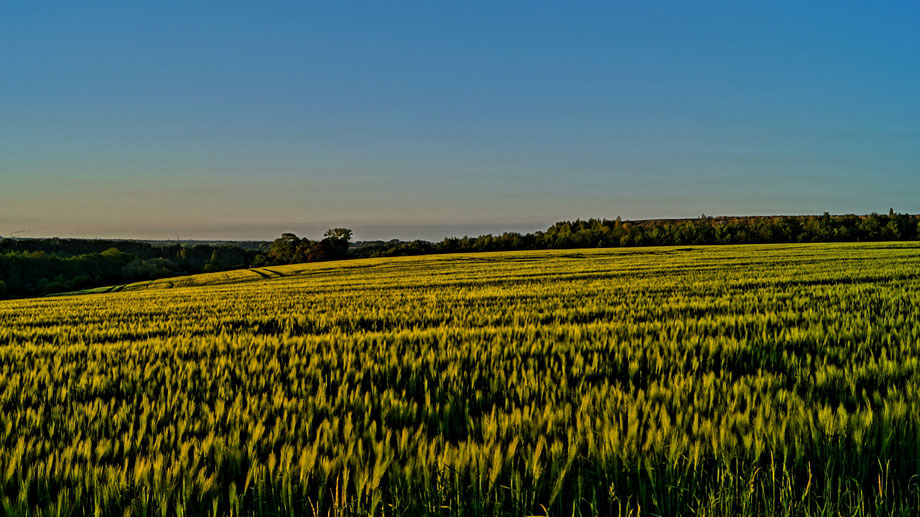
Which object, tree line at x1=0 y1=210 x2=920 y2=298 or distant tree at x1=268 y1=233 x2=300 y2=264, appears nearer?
tree line at x1=0 y1=210 x2=920 y2=298

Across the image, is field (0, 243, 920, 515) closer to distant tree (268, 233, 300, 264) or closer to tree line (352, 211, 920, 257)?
tree line (352, 211, 920, 257)

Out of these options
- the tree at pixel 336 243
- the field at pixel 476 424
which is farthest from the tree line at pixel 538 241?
the field at pixel 476 424

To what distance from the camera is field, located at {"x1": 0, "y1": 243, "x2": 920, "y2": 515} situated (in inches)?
82.4

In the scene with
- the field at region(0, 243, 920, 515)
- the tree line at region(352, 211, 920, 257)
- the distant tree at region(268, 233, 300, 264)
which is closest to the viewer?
the field at region(0, 243, 920, 515)

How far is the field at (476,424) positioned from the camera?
2094mm

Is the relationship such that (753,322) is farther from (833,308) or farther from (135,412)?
(135,412)

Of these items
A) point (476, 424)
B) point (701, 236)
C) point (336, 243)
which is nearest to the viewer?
point (476, 424)

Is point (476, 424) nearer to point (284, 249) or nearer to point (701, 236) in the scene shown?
point (701, 236)

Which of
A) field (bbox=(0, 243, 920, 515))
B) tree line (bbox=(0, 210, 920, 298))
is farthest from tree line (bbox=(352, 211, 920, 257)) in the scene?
field (bbox=(0, 243, 920, 515))

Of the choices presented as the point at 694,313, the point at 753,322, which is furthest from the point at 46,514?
the point at 694,313

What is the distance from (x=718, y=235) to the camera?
77.1 meters

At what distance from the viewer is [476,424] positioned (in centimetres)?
318

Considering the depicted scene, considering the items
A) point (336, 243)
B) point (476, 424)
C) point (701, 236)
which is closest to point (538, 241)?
point (701, 236)

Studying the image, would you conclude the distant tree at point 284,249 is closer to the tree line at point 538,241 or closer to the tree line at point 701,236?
the tree line at point 538,241
